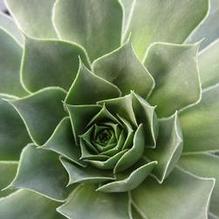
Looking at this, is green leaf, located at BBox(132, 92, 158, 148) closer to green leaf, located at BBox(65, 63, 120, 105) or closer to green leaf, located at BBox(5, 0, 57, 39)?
green leaf, located at BBox(65, 63, 120, 105)

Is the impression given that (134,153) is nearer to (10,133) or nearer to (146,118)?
(146,118)

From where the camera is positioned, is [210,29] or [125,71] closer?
[125,71]

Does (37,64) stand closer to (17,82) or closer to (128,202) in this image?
(17,82)

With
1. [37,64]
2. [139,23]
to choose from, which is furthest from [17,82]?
[139,23]

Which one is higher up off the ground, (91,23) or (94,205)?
(91,23)

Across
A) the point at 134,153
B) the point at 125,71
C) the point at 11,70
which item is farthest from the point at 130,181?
the point at 11,70

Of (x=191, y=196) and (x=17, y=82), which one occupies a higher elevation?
(x=17, y=82)

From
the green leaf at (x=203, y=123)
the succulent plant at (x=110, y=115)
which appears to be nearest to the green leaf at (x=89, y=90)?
the succulent plant at (x=110, y=115)
